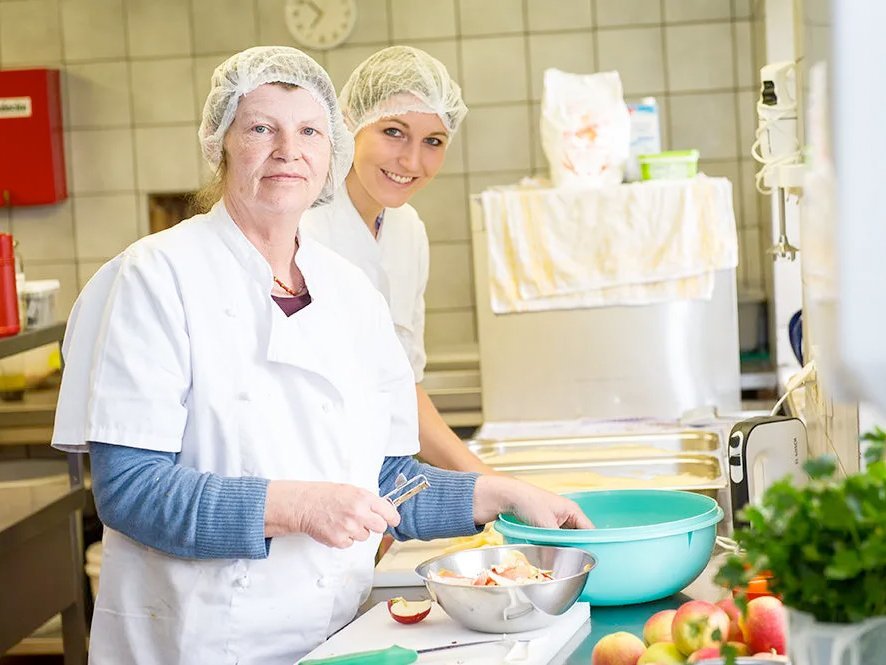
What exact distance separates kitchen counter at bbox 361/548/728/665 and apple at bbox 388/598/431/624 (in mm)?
192

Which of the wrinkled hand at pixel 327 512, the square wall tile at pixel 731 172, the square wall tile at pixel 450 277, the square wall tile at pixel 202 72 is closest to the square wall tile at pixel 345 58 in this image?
the square wall tile at pixel 202 72

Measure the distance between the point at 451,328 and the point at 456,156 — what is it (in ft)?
1.98

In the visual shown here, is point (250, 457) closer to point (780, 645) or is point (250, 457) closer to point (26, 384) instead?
point (780, 645)

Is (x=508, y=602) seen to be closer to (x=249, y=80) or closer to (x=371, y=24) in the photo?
(x=249, y=80)

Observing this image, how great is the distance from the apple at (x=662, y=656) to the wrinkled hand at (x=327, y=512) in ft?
1.20

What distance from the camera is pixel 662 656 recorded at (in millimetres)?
1256

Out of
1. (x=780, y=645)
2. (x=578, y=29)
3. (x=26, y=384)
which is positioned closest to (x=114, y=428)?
(x=780, y=645)

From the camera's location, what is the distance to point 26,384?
156 inches

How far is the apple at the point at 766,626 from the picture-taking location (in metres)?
1.22

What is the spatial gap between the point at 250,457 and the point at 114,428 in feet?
0.61

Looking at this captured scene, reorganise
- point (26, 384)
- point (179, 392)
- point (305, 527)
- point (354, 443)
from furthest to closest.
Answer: point (26, 384)
point (354, 443)
point (179, 392)
point (305, 527)

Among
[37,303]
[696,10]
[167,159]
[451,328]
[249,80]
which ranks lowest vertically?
[451,328]

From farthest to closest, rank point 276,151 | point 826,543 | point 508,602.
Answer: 1. point 276,151
2. point 508,602
3. point 826,543

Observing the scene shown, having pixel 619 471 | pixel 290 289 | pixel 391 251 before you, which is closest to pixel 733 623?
pixel 290 289
